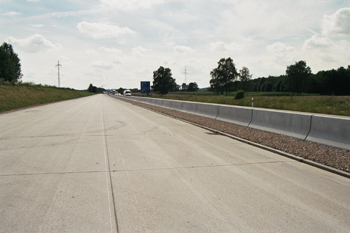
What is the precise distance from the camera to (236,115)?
46.4ft

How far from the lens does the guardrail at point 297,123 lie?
26.4ft

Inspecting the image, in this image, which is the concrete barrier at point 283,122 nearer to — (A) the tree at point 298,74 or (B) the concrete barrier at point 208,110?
(B) the concrete barrier at point 208,110

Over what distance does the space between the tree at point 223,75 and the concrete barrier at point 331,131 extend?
8259 centimetres

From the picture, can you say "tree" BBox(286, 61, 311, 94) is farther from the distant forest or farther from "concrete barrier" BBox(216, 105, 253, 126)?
"concrete barrier" BBox(216, 105, 253, 126)

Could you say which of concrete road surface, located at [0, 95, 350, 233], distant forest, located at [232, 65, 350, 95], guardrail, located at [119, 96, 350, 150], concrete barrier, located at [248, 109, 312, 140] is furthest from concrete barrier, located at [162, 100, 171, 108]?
distant forest, located at [232, 65, 350, 95]

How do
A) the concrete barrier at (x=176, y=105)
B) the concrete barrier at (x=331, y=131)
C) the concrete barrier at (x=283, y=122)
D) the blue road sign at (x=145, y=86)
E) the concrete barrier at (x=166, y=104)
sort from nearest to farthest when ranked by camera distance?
1. the concrete barrier at (x=331, y=131)
2. the concrete barrier at (x=283, y=122)
3. the concrete barrier at (x=176, y=105)
4. the concrete barrier at (x=166, y=104)
5. the blue road sign at (x=145, y=86)

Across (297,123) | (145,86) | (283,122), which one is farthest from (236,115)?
(145,86)

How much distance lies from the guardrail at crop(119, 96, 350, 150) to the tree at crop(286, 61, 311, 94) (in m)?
77.4

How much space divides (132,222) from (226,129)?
30.6ft

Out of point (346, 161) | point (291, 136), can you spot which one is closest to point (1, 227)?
point (346, 161)

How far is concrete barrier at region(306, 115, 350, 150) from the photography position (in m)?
7.84

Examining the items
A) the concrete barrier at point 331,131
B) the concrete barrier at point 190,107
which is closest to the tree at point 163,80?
the concrete barrier at point 190,107

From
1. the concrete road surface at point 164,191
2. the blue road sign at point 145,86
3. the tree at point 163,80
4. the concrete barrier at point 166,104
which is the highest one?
the tree at point 163,80

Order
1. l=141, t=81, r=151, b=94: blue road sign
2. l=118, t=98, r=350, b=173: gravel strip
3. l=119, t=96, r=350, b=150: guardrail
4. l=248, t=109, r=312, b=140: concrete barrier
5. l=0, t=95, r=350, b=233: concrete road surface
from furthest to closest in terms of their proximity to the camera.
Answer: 1. l=141, t=81, r=151, b=94: blue road sign
2. l=248, t=109, r=312, b=140: concrete barrier
3. l=119, t=96, r=350, b=150: guardrail
4. l=118, t=98, r=350, b=173: gravel strip
5. l=0, t=95, r=350, b=233: concrete road surface
